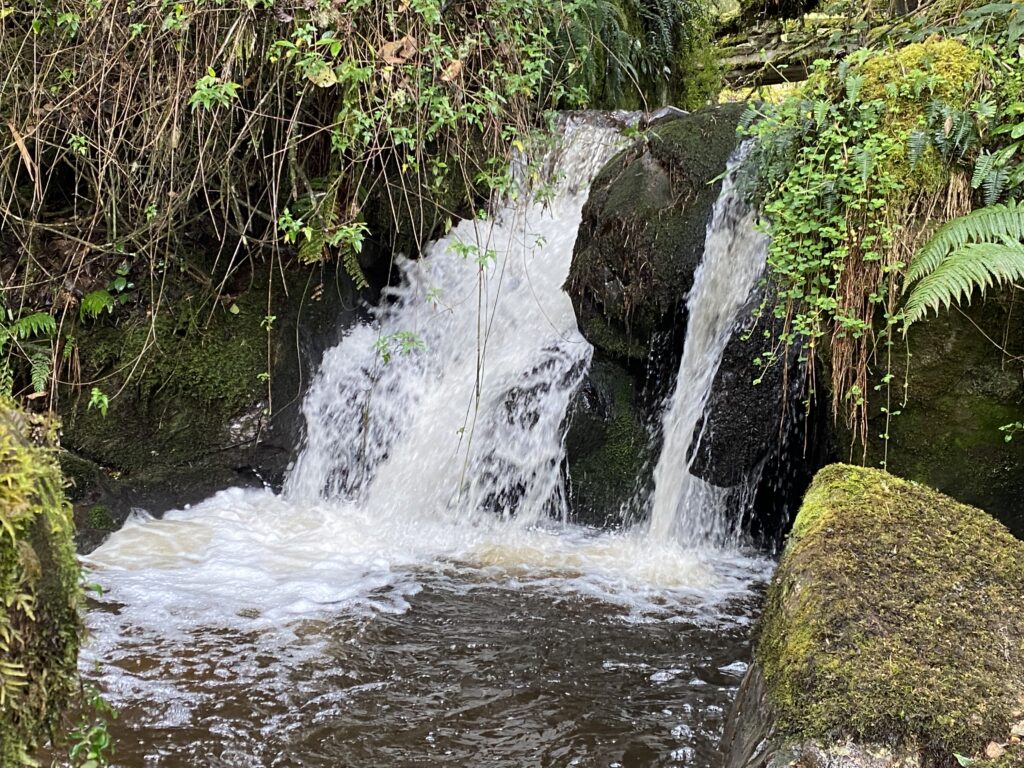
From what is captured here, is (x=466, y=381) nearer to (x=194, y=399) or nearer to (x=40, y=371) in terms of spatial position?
(x=194, y=399)

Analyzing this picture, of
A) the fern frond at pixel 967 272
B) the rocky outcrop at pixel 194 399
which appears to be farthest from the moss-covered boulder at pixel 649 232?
the rocky outcrop at pixel 194 399

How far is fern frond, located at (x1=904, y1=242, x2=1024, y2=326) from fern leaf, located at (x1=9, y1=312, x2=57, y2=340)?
17.1ft

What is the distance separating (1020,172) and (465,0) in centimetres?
348

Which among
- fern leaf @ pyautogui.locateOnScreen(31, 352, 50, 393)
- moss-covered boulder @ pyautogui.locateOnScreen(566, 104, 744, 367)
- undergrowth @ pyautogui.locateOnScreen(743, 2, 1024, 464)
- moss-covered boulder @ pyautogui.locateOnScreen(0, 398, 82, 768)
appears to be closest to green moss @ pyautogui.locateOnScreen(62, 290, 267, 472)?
fern leaf @ pyautogui.locateOnScreen(31, 352, 50, 393)

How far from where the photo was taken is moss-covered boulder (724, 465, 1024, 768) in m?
2.05

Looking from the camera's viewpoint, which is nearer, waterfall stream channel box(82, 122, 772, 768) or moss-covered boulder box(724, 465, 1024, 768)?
moss-covered boulder box(724, 465, 1024, 768)

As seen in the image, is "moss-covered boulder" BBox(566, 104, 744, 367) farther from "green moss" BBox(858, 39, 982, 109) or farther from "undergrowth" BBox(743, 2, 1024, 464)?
"green moss" BBox(858, 39, 982, 109)

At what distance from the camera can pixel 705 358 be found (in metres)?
5.07

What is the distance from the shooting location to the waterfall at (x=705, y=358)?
492 centimetres

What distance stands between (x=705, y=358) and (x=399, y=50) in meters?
2.64

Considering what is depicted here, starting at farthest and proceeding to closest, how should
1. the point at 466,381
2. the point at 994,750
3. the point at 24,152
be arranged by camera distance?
1. the point at 466,381
2. the point at 24,152
3. the point at 994,750

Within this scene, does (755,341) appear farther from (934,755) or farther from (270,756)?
(270,756)

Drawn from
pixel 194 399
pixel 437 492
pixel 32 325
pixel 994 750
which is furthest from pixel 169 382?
pixel 994 750

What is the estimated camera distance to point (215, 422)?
20.3 feet
